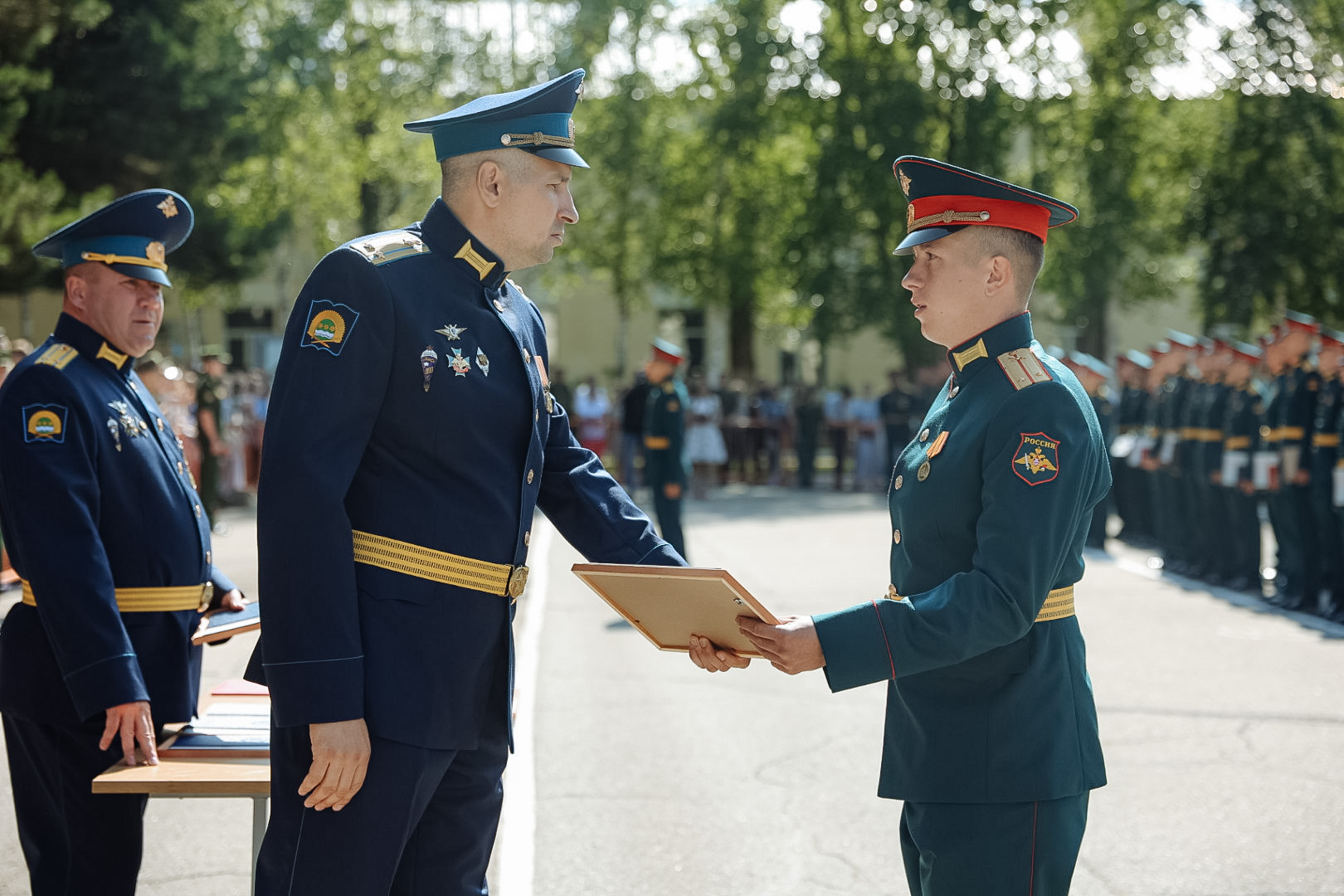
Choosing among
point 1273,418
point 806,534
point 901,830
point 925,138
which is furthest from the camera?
point 925,138

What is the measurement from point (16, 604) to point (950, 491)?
99.5 inches

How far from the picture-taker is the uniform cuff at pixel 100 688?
341 centimetres

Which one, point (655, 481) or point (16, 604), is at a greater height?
point (16, 604)

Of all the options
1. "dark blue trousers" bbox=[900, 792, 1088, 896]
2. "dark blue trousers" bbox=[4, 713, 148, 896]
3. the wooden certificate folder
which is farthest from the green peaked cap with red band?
"dark blue trousers" bbox=[4, 713, 148, 896]

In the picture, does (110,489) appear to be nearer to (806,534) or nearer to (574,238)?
(806,534)

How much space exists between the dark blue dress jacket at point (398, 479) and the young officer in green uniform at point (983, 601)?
0.61m

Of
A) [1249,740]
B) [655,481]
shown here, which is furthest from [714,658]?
[655,481]

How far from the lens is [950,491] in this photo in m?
3.00

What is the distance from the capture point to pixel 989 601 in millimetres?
2787

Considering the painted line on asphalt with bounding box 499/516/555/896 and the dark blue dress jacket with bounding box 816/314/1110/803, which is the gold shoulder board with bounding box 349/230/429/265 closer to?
the painted line on asphalt with bounding box 499/516/555/896

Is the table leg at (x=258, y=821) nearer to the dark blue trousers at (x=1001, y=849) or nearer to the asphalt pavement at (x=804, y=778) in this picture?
the asphalt pavement at (x=804, y=778)

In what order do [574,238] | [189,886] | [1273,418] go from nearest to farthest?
[189,886]
[1273,418]
[574,238]

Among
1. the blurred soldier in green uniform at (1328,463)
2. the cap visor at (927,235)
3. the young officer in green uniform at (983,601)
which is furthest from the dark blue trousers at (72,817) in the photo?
the blurred soldier in green uniform at (1328,463)

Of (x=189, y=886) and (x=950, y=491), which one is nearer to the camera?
(x=950, y=491)
